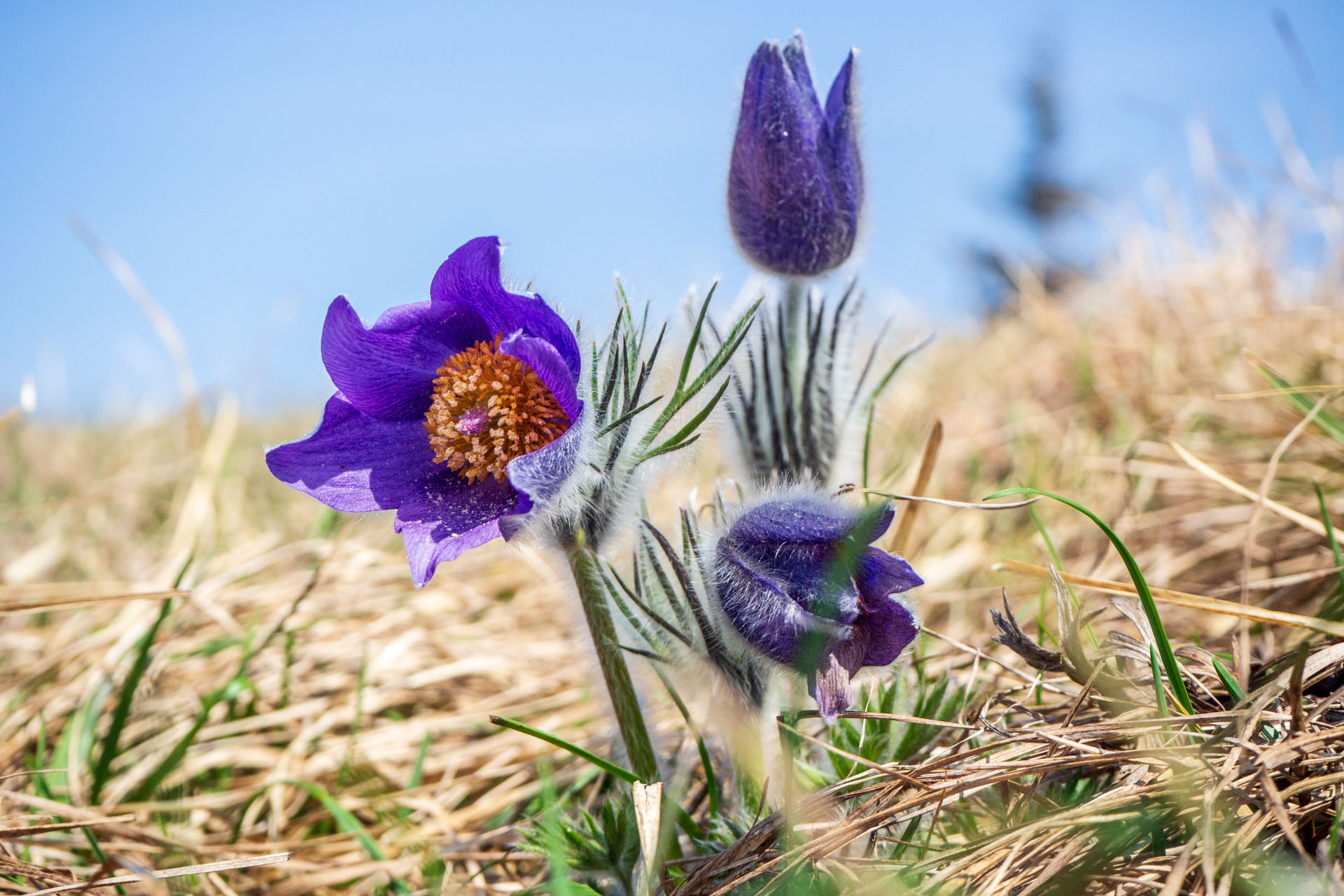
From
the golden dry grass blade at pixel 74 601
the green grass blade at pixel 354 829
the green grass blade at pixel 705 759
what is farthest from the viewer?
the golden dry grass blade at pixel 74 601

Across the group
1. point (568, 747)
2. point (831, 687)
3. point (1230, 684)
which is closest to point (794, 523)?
point (831, 687)

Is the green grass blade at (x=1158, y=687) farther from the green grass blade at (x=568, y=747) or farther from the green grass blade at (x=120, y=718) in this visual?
the green grass blade at (x=120, y=718)

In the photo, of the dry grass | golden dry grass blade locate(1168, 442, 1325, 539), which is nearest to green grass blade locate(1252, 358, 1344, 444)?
the dry grass

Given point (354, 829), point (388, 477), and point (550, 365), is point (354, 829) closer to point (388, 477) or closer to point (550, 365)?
point (388, 477)

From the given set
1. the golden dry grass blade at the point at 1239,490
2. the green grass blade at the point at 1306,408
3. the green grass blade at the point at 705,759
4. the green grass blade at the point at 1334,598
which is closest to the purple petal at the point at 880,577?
the green grass blade at the point at 705,759

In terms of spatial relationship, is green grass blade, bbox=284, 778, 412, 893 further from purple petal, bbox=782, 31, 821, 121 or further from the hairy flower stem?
purple petal, bbox=782, 31, 821, 121

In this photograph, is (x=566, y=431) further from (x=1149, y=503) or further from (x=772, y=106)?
(x=1149, y=503)

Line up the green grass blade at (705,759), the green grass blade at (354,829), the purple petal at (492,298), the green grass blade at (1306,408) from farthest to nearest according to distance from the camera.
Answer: the green grass blade at (1306,408)
the green grass blade at (354,829)
the green grass blade at (705,759)
the purple petal at (492,298)
